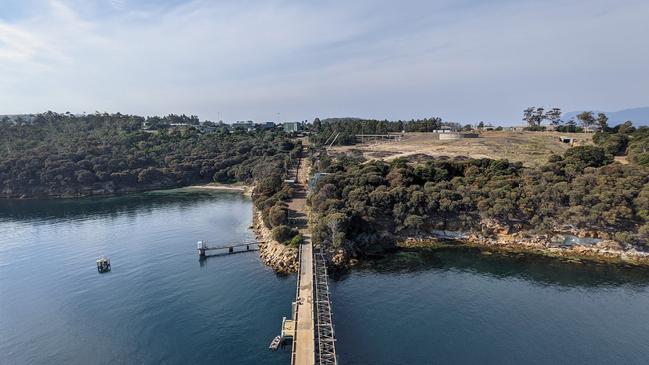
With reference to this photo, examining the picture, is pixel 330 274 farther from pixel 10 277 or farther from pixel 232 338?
pixel 10 277

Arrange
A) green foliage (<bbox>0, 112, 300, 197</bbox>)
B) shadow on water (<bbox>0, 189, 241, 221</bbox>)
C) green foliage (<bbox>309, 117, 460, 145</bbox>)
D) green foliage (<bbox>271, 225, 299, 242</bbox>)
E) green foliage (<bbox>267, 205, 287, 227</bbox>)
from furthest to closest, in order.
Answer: green foliage (<bbox>309, 117, 460, 145</bbox>) → green foliage (<bbox>0, 112, 300, 197</bbox>) → shadow on water (<bbox>0, 189, 241, 221</bbox>) → green foliage (<bbox>267, 205, 287, 227</bbox>) → green foliage (<bbox>271, 225, 299, 242</bbox>)

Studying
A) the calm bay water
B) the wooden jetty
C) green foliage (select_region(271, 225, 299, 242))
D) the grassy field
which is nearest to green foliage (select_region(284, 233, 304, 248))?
green foliage (select_region(271, 225, 299, 242))

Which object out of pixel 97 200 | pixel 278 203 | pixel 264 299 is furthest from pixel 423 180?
pixel 97 200

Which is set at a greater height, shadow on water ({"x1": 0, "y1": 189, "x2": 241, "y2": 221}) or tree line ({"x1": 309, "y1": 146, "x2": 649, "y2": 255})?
tree line ({"x1": 309, "y1": 146, "x2": 649, "y2": 255})

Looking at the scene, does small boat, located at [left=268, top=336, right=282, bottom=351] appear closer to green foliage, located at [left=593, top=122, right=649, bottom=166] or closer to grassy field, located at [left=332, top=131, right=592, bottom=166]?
grassy field, located at [left=332, top=131, right=592, bottom=166]

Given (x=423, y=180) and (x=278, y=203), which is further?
(x=423, y=180)
